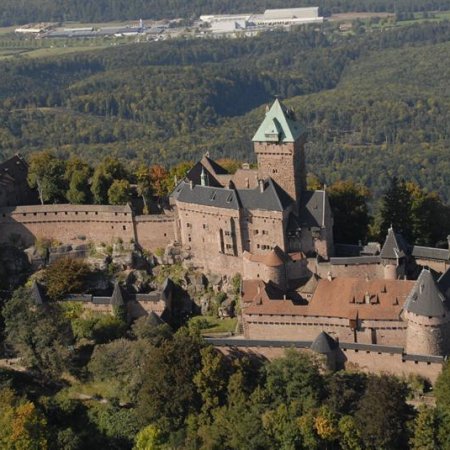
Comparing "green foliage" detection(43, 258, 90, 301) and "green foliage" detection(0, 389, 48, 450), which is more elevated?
"green foliage" detection(43, 258, 90, 301)

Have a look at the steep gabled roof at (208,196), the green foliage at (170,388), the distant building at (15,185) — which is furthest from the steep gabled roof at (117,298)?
the distant building at (15,185)

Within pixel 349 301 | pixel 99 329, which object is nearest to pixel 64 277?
pixel 99 329

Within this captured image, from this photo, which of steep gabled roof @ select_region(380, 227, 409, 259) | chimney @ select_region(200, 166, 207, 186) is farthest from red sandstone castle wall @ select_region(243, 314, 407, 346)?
chimney @ select_region(200, 166, 207, 186)

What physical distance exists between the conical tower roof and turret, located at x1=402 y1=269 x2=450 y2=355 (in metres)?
5.19

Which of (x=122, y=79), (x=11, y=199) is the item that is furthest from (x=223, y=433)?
(x=122, y=79)

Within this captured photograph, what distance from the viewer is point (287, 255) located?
6519 cm

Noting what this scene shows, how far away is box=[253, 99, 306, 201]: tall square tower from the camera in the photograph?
218ft

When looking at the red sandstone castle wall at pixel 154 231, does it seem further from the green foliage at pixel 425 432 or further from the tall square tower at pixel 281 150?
the green foliage at pixel 425 432

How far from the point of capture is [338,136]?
166125mm

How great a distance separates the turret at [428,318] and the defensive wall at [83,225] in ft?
73.1

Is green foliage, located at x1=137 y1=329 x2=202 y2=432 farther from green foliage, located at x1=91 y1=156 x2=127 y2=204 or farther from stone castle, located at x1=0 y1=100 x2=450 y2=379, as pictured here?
green foliage, located at x1=91 y1=156 x2=127 y2=204

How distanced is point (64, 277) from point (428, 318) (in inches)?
1106

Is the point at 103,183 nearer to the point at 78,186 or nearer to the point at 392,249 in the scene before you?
the point at 78,186

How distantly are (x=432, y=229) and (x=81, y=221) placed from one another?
29287 millimetres
